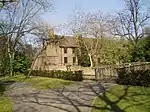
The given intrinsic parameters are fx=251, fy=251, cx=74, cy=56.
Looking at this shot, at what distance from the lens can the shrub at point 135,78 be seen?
696 inches

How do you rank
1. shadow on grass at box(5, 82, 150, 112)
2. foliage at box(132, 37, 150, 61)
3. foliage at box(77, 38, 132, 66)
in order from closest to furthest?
shadow on grass at box(5, 82, 150, 112), foliage at box(132, 37, 150, 61), foliage at box(77, 38, 132, 66)

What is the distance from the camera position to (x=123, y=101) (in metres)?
13.2

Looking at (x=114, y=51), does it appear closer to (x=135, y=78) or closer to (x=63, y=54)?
(x=63, y=54)

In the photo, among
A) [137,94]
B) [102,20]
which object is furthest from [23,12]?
[137,94]

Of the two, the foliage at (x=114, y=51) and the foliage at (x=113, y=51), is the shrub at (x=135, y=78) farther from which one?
the foliage at (x=114, y=51)

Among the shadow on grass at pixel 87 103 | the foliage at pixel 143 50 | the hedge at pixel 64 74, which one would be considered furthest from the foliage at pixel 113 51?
the shadow on grass at pixel 87 103

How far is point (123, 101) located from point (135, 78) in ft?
18.7

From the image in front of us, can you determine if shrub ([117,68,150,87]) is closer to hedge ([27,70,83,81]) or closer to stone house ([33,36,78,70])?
hedge ([27,70,83,81])

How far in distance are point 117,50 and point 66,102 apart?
99.7 ft

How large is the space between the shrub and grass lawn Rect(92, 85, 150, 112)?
5.82 ft

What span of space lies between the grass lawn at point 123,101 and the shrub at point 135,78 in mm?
1773

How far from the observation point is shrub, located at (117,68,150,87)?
17688 millimetres

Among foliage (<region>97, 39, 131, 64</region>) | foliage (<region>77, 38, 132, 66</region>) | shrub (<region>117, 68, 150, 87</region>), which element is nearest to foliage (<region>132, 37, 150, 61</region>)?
foliage (<region>77, 38, 132, 66</region>)

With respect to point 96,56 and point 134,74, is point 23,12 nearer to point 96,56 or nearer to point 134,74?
point 96,56
